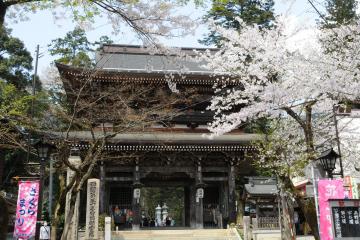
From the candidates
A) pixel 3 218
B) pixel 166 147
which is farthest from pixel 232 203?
pixel 3 218

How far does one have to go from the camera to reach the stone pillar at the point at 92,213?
13.6m

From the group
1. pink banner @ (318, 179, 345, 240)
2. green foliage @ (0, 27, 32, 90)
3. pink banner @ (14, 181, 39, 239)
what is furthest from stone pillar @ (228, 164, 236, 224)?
green foliage @ (0, 27, 32, 90)

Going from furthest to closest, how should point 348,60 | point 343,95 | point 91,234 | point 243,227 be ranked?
1. point 243,227
2. point 91,234
3. point 348,60
4. point 343,95

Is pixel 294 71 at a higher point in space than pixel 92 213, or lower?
higher

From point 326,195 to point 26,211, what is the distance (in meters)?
8.86

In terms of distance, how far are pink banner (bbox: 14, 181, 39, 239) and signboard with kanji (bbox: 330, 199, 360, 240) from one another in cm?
856

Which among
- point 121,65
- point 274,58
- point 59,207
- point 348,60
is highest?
point 121,65

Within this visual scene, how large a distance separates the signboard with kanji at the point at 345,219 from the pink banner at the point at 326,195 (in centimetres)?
78

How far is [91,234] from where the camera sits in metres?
13.6

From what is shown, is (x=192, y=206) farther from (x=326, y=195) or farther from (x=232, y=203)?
(x=326, y=195)

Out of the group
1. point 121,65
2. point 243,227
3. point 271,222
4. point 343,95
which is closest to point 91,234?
point 243,227

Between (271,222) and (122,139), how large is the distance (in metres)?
7.97

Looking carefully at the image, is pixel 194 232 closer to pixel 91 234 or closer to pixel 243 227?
pixel 243 227

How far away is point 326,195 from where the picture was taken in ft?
29.9
